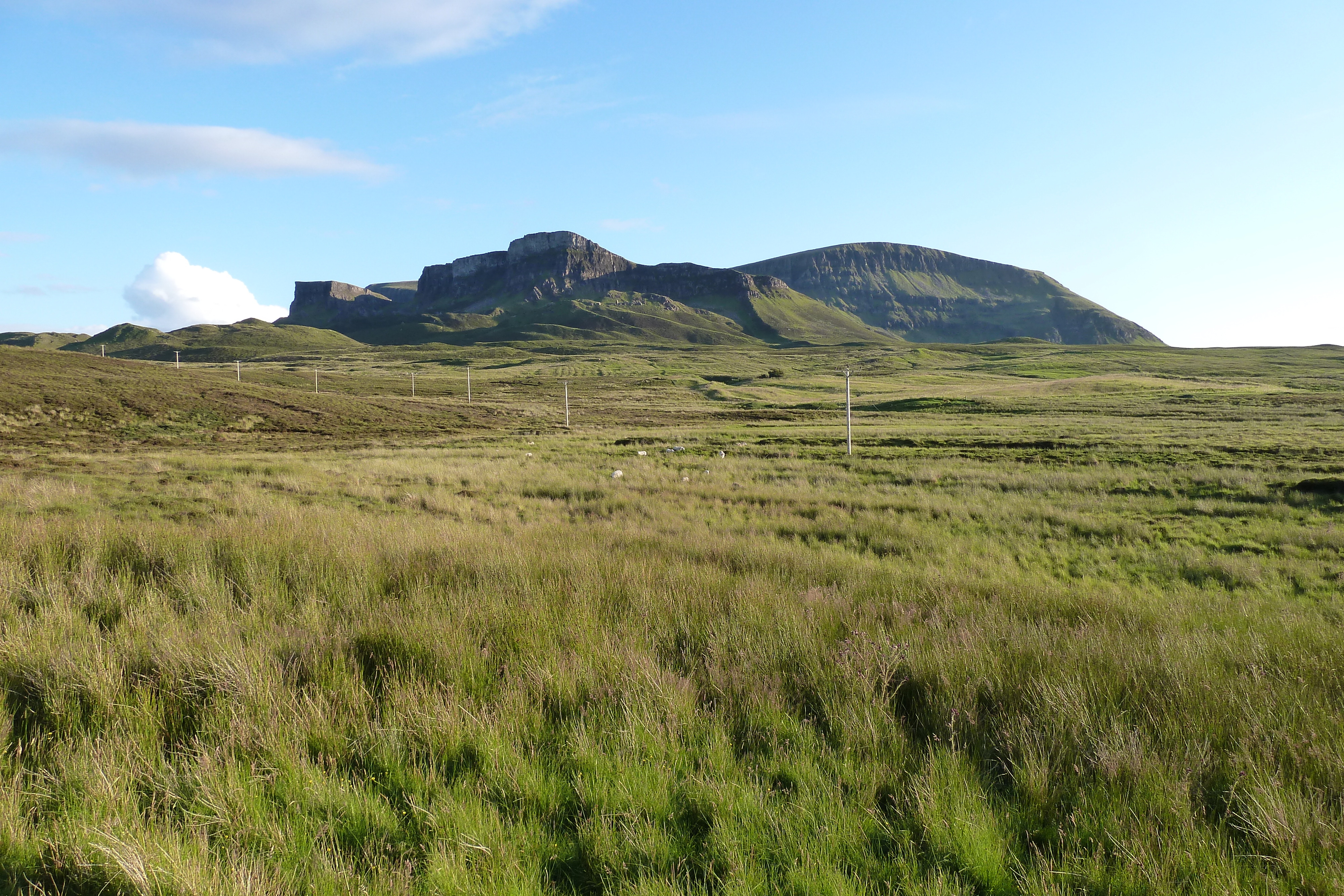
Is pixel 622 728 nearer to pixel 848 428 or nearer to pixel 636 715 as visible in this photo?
pixel 636 715

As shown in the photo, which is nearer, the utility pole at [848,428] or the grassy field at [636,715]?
the grassy field at [636,715]

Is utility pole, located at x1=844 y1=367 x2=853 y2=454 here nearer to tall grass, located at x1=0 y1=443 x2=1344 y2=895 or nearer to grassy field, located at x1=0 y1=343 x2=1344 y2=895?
grassy field, located at x1=0 y1=343 x2=1344 y2=895

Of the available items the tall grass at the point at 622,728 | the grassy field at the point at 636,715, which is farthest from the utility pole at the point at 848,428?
the tall grass at the point at 622,728

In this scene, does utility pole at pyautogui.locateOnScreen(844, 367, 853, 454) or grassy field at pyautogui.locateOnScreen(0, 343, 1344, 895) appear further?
utility pole at pyautogui.locateOnScreen(844, 367, 853, 454)

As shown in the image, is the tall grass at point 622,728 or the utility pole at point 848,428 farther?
the utility pole at point 848,428

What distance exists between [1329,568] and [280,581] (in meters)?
16.2

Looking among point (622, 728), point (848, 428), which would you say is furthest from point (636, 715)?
point (848, 428)

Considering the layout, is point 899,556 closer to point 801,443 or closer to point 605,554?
point 605,554

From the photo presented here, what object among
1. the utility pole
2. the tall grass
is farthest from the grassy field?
the utility pole

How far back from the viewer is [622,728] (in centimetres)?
351

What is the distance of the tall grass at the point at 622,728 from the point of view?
256 cm

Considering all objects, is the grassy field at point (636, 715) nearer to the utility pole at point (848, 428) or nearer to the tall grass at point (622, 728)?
the tall grass at point (622, 728)

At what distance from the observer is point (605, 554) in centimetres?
787

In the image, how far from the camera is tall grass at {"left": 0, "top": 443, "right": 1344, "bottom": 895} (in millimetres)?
2559
